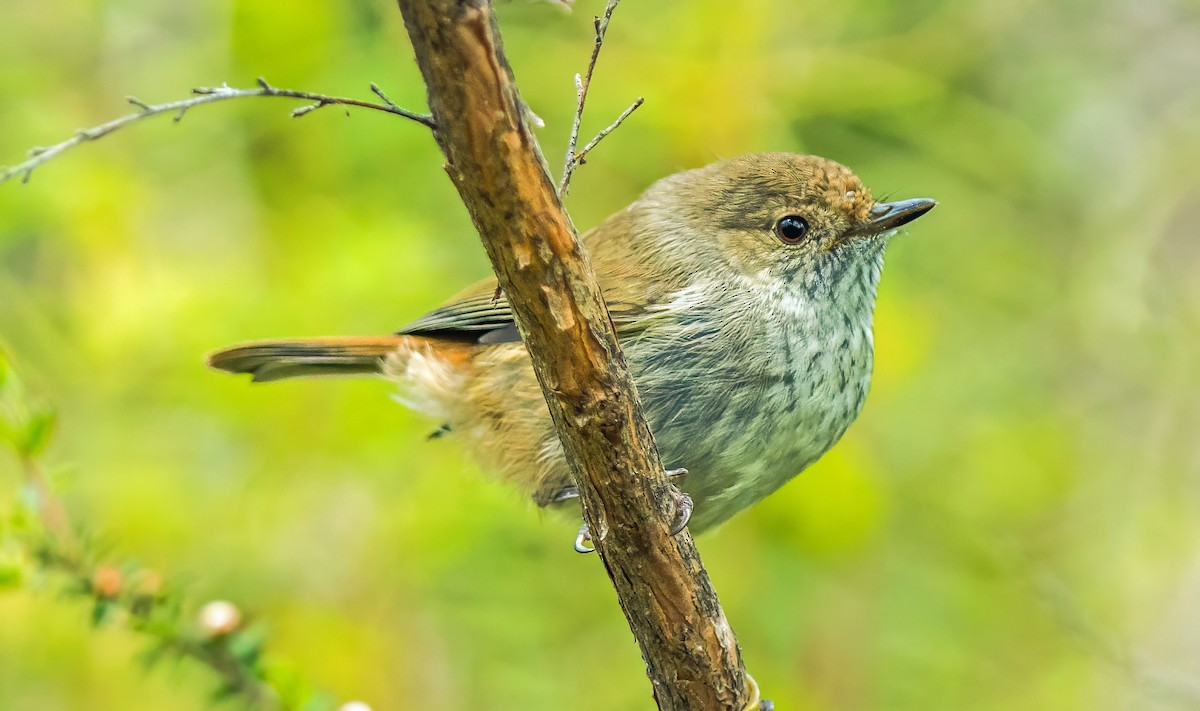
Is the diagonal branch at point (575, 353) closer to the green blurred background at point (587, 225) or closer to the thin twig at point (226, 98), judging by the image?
the thin twig at point (226, 98)

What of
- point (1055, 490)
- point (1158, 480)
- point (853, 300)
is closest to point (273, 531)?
point (853, 300)

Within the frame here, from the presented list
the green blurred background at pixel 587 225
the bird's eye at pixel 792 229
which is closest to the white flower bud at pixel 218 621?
the green blurred background at pixel 587 225

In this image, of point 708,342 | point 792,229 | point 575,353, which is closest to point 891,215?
point 792,229

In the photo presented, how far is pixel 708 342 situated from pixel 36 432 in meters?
1.46

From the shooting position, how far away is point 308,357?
336cm

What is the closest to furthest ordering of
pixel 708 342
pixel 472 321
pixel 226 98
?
pixel 226 98 → pixel 708 342 → pixel 472 321

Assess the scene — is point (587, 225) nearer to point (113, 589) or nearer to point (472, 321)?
point (472, 321)

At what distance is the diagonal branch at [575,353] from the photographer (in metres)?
→ 1.59

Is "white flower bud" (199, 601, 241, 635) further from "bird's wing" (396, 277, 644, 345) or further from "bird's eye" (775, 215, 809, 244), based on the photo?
"bird's eye" (775, 215, 809, 244)

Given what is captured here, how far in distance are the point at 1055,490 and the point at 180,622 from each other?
321cm

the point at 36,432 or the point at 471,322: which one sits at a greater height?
the point at 471,322

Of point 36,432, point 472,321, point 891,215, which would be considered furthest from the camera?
point 472,321

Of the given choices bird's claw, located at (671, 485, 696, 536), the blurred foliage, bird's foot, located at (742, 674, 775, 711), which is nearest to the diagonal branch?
bird's claw, located at (671, 485, 696, 536)

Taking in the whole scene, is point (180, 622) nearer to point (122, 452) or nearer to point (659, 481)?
point (659, 481)
